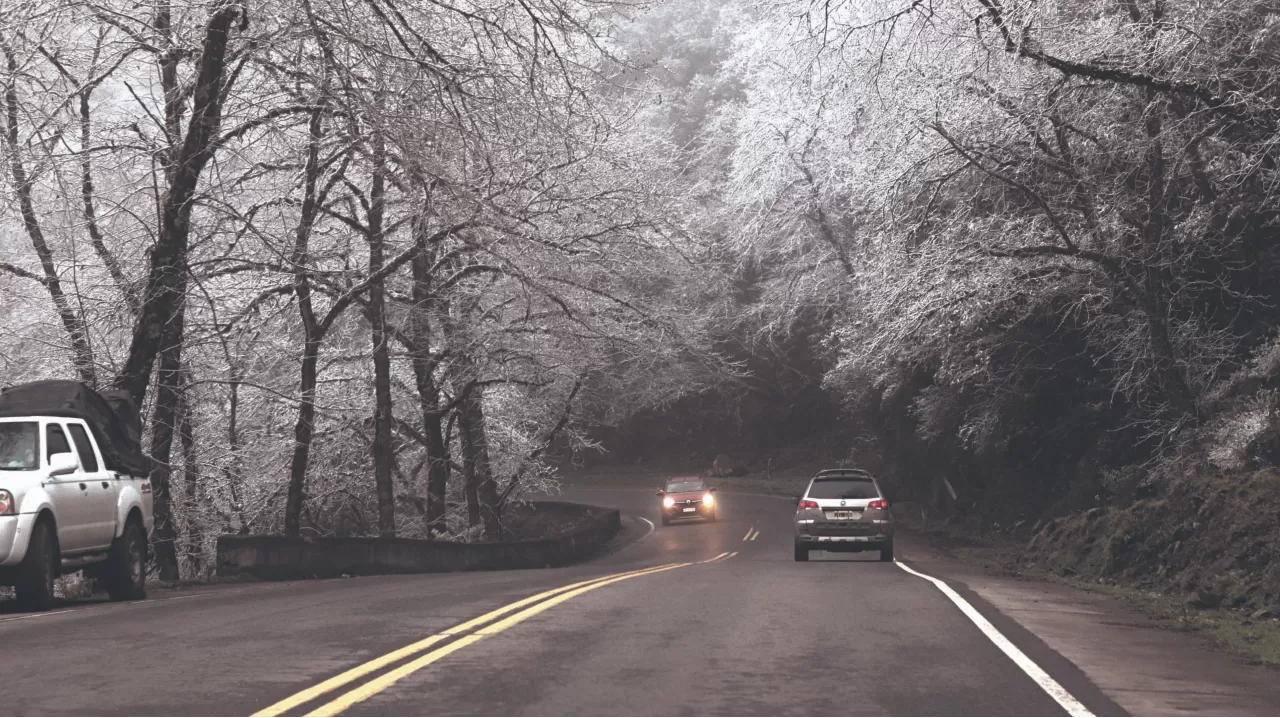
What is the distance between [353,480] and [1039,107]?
70.5 feet

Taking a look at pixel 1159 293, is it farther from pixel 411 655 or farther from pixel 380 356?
pixel 411 655

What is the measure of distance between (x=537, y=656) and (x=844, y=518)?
51.6 feet

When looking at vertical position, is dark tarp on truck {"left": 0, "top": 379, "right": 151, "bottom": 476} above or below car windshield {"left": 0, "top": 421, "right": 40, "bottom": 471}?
above

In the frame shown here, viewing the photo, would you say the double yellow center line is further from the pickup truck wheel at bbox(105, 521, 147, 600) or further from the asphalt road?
the pickup truck wheel at bbox(105, 521, 147, 600)

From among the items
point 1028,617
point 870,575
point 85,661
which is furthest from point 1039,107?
point 85,661

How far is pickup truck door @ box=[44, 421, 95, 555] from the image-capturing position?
44.7 feet

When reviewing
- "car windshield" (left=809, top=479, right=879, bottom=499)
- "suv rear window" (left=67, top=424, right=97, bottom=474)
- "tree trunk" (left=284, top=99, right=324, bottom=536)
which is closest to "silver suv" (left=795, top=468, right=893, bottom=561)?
"car windshield" (left=809, top=479, right=879, bottom=499)

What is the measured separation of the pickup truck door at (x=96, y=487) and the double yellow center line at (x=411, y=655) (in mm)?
5011

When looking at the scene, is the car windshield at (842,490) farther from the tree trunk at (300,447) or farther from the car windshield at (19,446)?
the car windshield at (19,446)

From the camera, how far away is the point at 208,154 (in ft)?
62.3

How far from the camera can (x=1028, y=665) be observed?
8500 millimetres

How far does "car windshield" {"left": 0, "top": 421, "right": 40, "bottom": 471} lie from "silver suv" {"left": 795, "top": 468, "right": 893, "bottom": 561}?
44.7 feet

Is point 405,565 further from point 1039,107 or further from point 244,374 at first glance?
point 1039,107

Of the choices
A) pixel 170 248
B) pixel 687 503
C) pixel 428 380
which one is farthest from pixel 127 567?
pixel 687 503
